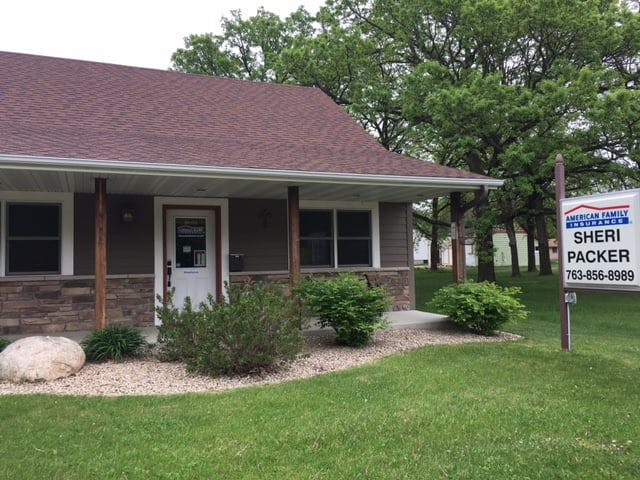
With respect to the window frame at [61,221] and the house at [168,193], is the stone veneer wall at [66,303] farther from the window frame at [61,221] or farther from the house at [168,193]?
the window frame at [61,221]

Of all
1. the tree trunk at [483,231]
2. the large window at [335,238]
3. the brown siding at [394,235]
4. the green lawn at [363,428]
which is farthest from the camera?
the tree trunk at [483,231]

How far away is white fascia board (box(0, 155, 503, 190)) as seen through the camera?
6.18 m

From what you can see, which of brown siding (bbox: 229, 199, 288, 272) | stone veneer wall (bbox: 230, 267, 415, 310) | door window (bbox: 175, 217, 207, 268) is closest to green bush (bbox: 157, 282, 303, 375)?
door window (bbox: 175, 217, 207, 268)

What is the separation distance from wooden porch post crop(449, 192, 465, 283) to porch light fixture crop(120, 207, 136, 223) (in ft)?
17.7

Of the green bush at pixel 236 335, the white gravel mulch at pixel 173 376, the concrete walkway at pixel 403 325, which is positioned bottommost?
the white gravel mulch at pixel 173 376

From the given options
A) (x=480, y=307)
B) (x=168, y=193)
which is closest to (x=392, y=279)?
(x=480, y=307)

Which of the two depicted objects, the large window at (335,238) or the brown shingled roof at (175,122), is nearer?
the brown shingled roof at (175,122)

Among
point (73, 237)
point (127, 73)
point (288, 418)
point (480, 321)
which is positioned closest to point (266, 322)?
point (288, 418)

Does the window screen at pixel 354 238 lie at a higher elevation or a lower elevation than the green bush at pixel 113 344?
higher

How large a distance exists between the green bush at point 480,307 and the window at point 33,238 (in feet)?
20.8

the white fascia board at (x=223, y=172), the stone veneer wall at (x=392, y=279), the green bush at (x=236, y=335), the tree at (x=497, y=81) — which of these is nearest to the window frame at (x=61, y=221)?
the white fascia board at (x=223, y=172)

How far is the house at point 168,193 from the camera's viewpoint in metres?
7.19

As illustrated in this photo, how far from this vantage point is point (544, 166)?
40.4 ft

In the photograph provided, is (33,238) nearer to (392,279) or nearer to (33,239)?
(33,239)
